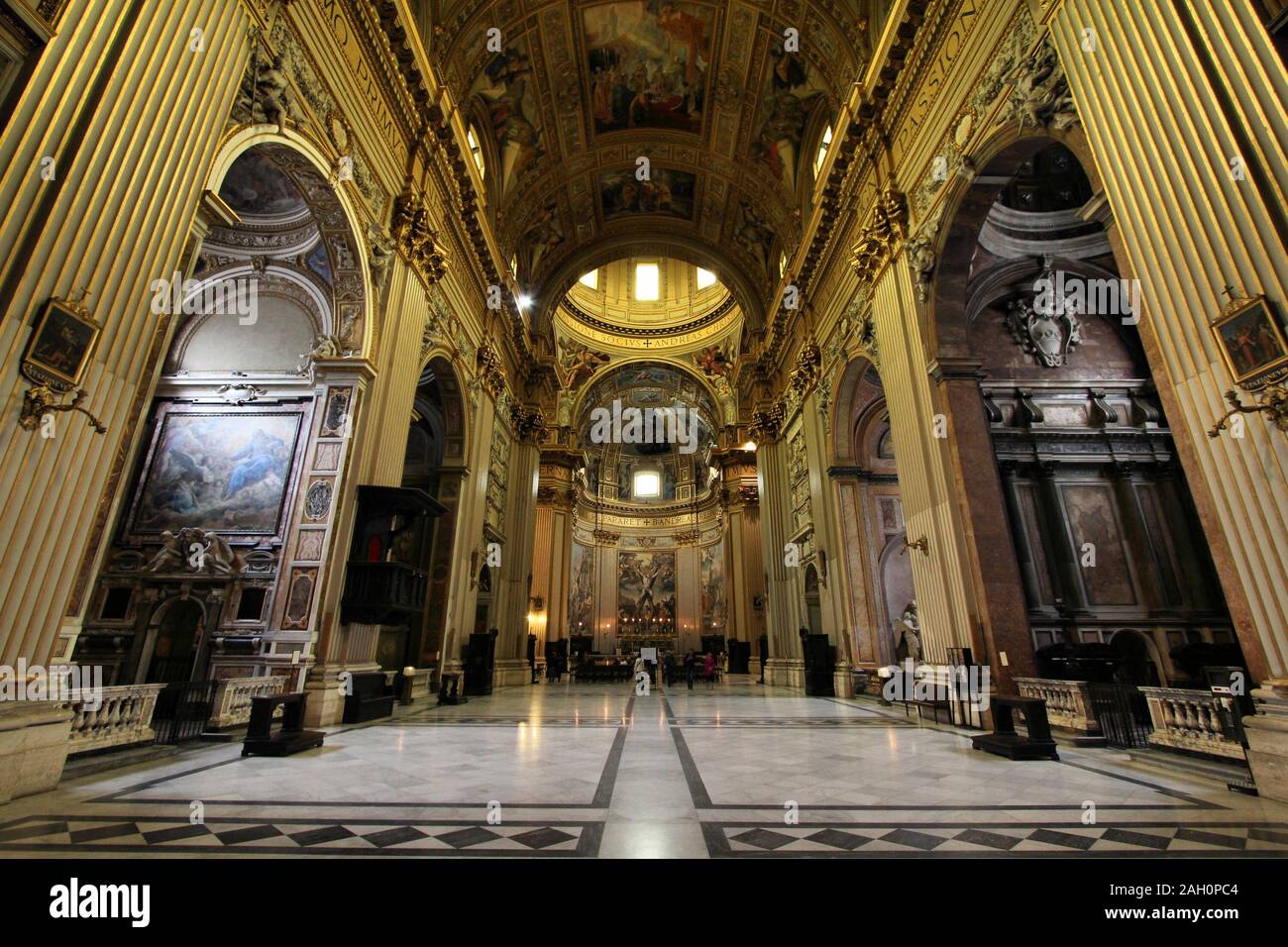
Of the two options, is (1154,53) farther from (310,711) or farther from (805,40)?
(310,711)

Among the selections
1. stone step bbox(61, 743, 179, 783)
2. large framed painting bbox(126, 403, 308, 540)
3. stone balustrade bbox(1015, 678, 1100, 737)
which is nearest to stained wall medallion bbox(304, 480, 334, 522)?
large framed painting bbox(126, 403, 308, 540)

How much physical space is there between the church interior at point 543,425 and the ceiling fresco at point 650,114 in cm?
12

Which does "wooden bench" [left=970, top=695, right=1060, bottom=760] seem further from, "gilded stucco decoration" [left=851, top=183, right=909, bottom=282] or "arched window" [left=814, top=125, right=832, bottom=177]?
"arched window" [left=814, top=125, right=832, bottom=177]

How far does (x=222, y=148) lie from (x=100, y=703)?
214 inches

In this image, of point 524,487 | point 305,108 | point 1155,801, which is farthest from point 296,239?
point 1155,801

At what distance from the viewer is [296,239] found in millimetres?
8969

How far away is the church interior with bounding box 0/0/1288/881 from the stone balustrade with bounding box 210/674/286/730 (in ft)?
0.24

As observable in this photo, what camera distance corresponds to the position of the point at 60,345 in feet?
12.3

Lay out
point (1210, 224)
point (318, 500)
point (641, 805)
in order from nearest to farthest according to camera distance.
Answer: point (641, 805), point (1210, 224), point (318, 500)

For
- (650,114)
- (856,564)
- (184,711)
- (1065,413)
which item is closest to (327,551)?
(184,711)

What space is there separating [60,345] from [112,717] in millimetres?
3541

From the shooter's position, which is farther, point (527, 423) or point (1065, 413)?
point (527, 423)

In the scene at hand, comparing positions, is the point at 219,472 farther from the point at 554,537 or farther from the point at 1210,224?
the point at 554,537

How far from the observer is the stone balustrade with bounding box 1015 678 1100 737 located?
5965mm
